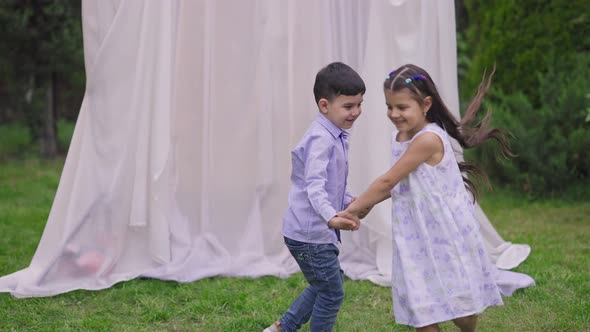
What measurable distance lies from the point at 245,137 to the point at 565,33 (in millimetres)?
3296

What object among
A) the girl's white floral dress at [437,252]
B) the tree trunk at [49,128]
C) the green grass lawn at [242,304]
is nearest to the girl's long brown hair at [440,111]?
the girl's white floral dress at [437,252]

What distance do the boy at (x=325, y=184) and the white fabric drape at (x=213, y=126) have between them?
1296mm

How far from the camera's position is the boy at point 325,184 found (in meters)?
3.06

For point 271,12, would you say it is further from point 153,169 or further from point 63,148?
point 63,148

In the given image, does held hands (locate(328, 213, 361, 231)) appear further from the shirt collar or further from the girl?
the shirt collar

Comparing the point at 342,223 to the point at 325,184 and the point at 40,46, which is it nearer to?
the point at 325,184

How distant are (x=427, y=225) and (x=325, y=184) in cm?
46

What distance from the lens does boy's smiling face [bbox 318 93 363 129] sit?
3080mm

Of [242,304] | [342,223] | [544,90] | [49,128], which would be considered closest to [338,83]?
[342,223]

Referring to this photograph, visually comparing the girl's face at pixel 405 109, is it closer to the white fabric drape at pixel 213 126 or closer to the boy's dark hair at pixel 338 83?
the boy's dark hair at pixel 338 83

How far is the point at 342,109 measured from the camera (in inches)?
121

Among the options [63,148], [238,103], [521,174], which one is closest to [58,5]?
[63,148]

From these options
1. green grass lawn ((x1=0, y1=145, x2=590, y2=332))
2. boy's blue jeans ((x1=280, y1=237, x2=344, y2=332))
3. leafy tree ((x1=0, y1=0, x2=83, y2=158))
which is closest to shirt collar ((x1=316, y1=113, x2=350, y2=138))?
boy's blue jeans ((x1=280, y1=237, x2=344, y2=332))

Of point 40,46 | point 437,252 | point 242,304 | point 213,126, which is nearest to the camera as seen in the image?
point 437,252
